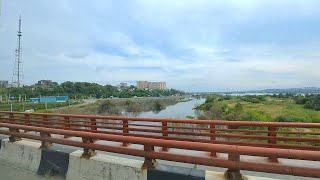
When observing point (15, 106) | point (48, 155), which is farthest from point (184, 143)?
point (15, 106)

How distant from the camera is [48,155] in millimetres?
6234

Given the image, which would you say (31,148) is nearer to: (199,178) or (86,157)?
(86,157)

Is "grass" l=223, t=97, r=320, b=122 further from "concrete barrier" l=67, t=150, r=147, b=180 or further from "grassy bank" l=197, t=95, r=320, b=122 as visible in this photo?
"concrete barrier" l=67, t=150, r=147, b=180

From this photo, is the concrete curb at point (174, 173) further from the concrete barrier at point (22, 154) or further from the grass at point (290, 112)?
the grass at point (290, 112)

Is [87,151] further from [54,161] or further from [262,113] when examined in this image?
[262,113]

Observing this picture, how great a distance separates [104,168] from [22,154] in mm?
2730

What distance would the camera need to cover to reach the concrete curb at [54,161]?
587 cm

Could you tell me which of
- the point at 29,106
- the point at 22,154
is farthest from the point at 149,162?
the point at 29,106

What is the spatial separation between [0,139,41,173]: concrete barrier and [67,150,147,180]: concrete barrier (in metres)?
1.18

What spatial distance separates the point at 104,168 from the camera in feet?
17.0

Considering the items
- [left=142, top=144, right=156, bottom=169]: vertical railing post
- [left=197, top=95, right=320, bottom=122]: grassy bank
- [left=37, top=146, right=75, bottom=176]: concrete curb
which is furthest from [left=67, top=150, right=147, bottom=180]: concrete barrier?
[left=197, top=95, right=320, bottom=122]: grassy bank

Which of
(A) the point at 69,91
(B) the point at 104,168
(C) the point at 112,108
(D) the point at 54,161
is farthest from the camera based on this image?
(A) the point at 69,91

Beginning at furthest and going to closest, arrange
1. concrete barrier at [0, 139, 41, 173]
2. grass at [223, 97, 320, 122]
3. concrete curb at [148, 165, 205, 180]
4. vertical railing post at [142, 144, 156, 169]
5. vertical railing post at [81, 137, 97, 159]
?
grass at [223, 97, 320, 122]
concrete barrier at [0, 139, 41, 173]
vertical railing post at [81, 137, 97, 159]
vertical railing post at [142, 144, 156, 169]
concrete curb at [148, 165, 205, 180]

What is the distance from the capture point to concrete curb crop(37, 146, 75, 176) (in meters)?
5.87
